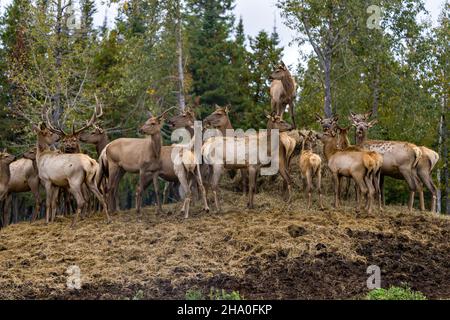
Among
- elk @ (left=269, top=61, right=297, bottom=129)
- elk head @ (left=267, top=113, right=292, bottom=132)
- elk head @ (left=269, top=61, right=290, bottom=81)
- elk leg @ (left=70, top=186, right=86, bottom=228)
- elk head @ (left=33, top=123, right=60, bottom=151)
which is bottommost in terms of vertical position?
elk leg @ (left=70, top=186, right=86, bottom=228)

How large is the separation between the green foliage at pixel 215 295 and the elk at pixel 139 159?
22.1 ft

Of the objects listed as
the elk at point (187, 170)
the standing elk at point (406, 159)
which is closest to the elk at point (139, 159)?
the elk at point (187, 170)

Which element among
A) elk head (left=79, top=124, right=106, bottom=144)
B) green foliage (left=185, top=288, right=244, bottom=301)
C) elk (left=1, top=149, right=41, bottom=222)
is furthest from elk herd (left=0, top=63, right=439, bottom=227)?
green foliage (left=185, top=288, right=244, bottom=301)

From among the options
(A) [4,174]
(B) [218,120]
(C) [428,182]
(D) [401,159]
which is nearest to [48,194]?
(A) [4,174]

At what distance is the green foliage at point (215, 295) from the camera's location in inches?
423

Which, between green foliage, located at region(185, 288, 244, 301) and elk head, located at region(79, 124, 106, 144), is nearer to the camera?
green foliage, located at region(185, 288, 244, 301)

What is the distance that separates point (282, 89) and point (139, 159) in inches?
195

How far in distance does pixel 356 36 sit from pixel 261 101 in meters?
9.42

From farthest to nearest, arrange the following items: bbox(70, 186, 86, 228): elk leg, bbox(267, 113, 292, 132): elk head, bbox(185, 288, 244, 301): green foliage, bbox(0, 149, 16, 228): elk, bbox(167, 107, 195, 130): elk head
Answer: bbox(167, 107, 195, 130): elk head → bbox(0, 149, 16, 228): elk → bbox(267, 113, 292, 132): elk head → bbox(70, 186, 86, 228): elk leg → bbox(185, 288, 244, 301): green foliage

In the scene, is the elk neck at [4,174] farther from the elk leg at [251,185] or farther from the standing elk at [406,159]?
the standing elk at [406,159]

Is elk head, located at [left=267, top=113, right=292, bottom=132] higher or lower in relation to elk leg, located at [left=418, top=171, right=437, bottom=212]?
higher

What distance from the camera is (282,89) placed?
67.1 ft

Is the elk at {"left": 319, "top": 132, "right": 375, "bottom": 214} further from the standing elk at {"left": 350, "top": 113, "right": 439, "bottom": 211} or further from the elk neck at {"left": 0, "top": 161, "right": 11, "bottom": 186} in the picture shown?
the elk neck at {"left": 0, "top": 161, "right": 11, "bottom": 186}

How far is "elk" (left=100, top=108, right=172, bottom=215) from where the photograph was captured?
58.8ft
